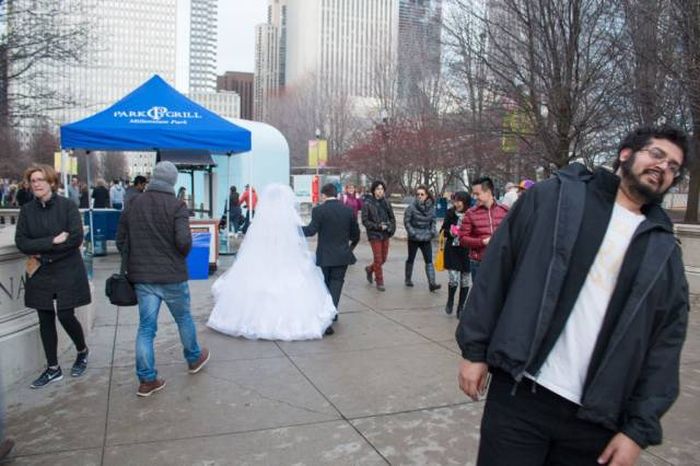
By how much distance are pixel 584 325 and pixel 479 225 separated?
198 inches

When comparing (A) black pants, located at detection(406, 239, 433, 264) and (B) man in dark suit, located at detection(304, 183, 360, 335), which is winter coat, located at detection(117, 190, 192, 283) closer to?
(B) man in dark suit, located at detection(304, 183, 360, 335)

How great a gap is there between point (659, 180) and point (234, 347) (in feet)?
16.4

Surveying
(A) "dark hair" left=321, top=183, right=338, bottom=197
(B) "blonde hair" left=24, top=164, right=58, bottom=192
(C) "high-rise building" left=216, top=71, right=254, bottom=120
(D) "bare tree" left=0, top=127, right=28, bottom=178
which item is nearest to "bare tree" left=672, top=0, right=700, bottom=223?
(A) "dark hair" left=321, top=183, right=338, bottom=197

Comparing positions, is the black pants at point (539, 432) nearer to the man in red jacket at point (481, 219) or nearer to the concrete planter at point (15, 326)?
the concrete planter at point (15, 326)

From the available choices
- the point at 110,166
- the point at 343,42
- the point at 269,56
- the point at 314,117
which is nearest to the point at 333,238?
the point at 314,117

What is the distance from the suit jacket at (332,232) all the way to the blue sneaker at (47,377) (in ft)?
10.1

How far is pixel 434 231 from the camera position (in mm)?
9812

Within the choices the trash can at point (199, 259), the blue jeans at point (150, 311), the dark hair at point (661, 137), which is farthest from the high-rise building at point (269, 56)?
the dark hair at point (661, 137)

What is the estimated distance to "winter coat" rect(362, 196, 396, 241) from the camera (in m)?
10.0

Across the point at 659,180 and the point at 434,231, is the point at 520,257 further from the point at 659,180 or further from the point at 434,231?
the point at 434,231

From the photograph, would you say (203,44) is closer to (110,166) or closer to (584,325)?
(110,166)

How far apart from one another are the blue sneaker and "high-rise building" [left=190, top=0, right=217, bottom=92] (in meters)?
150

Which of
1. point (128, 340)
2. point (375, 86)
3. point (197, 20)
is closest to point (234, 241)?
point (128, 340)

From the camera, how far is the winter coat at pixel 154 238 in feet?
15.5
